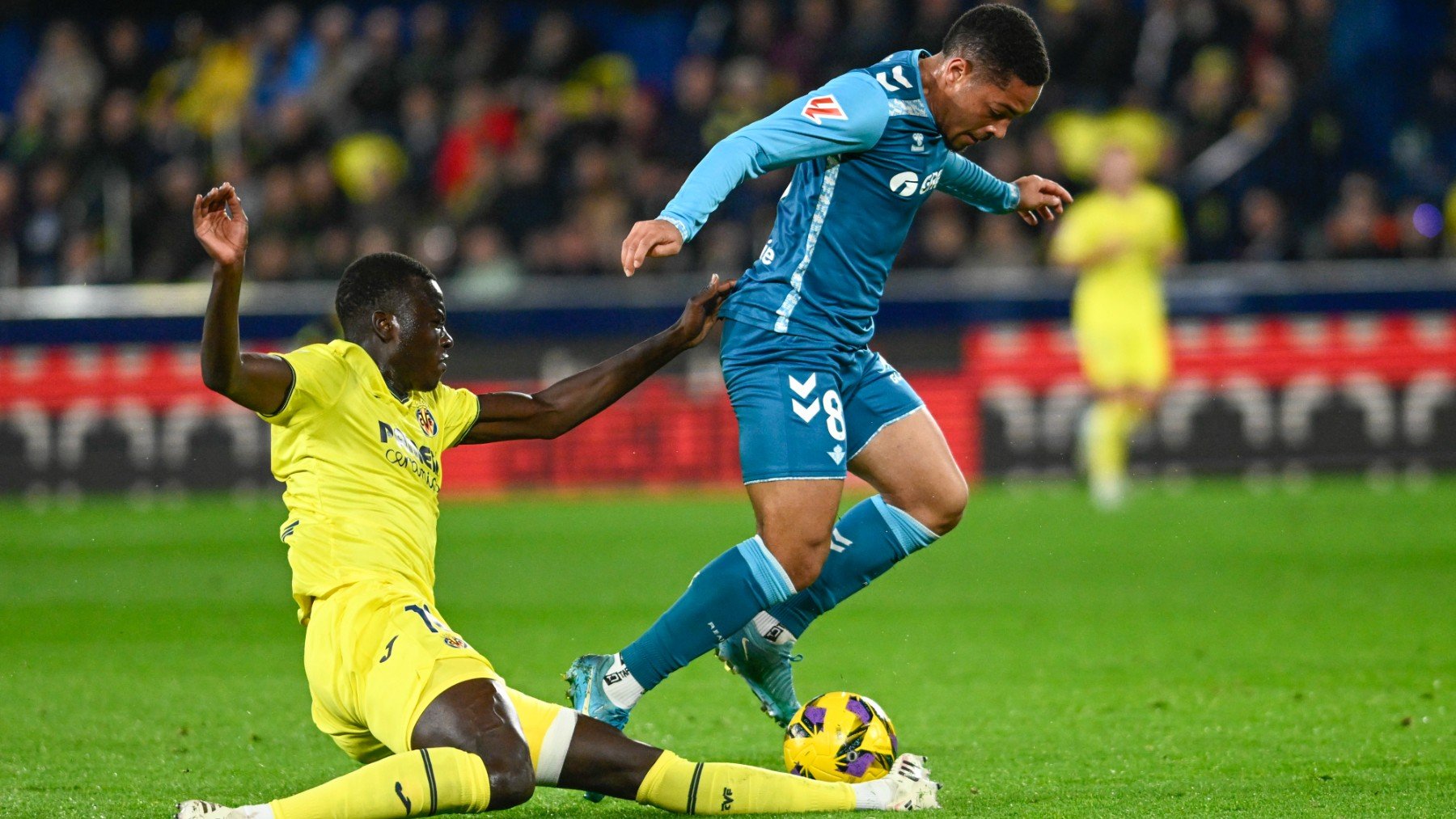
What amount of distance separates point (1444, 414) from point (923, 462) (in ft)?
31.1

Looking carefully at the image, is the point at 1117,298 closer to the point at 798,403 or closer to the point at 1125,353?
the point at 1125,353

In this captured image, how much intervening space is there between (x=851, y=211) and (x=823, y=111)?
38 centimetres

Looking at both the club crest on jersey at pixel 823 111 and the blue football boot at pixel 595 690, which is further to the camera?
the blue football boot at pixel 595 690

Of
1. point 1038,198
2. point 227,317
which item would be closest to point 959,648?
point 1038,198

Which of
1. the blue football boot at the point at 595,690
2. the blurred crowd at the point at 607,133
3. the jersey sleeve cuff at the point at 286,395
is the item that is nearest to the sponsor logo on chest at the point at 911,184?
the blue football boot at the point at 595,690

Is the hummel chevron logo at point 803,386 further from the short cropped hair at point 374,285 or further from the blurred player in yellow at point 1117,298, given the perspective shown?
the blurred player in yellow at point 1117,298

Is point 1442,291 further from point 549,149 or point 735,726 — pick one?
point 735,726

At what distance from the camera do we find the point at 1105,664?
261 inches

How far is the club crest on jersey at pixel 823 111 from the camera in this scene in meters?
4.62

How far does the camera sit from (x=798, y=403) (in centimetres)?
483

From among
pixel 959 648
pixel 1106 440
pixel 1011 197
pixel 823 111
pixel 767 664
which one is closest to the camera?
pixel 823 111

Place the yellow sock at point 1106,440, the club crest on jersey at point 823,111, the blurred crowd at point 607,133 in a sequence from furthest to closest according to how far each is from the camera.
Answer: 1. the blurred crowd at point 607,133
2. the yellow sock at point 1106,440
3. the club crest on jersey at point 823,111

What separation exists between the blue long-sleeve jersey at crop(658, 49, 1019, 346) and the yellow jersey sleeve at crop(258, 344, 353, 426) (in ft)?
3.97

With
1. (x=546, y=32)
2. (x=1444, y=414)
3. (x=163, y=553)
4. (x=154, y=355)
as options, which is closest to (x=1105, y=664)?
(x=163, y=553)
